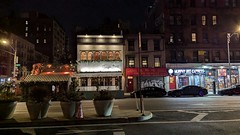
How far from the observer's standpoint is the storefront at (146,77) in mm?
40156

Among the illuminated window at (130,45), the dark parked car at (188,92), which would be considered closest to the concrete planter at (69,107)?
the dark parked car at (188,92)

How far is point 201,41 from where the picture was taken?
4325 centimetres

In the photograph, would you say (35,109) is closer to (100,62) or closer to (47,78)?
(47,78)

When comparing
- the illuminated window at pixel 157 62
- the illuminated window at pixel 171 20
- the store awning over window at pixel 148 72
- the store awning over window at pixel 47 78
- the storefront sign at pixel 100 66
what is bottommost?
the store awning over window at pixel 47 78

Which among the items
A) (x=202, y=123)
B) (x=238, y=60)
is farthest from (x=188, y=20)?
(x=202, y=123)

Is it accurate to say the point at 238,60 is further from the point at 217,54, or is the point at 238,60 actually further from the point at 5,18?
the point at 5,18

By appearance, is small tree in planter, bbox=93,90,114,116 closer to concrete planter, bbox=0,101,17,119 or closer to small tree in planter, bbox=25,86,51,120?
small tree in planter, bbox=25,86,51,120

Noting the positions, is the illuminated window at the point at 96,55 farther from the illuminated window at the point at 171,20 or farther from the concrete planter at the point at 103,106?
the concrete planter at the point at 103,106

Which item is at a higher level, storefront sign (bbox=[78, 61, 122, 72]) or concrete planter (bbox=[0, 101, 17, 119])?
storefront sign (bbox=[78, 61, 122, 72])

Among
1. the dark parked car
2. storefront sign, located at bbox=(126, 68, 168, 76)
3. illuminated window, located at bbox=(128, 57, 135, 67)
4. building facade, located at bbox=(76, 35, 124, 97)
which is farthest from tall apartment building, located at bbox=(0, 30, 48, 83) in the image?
the dark parked car

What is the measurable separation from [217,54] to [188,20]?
7.92 metres

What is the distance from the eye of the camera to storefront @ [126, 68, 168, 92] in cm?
4016

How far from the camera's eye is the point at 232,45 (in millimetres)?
43844

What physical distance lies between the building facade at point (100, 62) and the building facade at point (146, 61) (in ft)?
4.46
